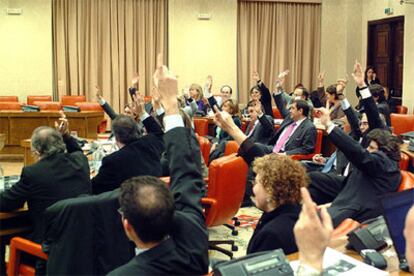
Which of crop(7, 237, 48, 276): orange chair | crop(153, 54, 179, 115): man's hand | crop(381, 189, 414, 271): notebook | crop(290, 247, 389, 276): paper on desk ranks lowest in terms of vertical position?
crop(7, 237, 48, 276): orange chair

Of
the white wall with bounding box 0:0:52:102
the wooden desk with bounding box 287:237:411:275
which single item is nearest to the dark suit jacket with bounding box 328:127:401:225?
the wooden desk with bounding box 287:237:411:275

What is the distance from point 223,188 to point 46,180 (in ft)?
4.72

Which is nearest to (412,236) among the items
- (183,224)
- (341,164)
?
(183,224)

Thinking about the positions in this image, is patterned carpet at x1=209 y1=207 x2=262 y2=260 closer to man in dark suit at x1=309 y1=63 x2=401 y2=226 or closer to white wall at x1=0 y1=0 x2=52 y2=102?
man in dark suit at x1=309 y1=63 x2=401 y2=226

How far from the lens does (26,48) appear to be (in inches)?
501

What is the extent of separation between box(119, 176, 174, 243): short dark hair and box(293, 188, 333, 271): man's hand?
0.48 metres

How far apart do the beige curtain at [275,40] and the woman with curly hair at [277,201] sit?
1063 cm

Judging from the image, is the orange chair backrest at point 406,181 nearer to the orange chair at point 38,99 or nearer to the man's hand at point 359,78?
the man's hand at point 359,78

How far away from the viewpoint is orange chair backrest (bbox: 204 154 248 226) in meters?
4.55

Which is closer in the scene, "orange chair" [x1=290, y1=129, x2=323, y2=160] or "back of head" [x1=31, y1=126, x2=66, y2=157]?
"back of head" [x1=31, y1=126, x2=66, y2=157]

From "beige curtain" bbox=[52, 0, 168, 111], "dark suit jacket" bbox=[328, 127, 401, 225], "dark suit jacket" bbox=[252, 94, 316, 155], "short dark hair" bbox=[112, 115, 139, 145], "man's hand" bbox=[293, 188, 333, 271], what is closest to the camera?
"man's hand" bbox=[293, 188, 333, 271]

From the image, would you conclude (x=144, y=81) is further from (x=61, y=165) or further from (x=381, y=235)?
(x=381, y=235)

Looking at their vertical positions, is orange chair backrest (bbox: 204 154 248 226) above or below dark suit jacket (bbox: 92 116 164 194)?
below

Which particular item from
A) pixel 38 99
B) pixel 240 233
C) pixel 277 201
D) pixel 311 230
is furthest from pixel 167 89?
pixel 38 99
